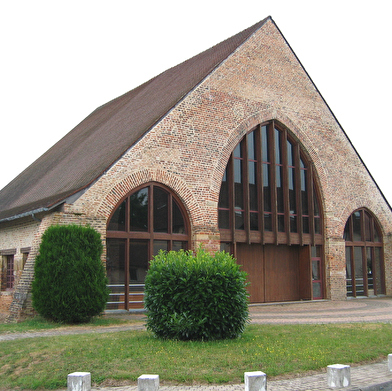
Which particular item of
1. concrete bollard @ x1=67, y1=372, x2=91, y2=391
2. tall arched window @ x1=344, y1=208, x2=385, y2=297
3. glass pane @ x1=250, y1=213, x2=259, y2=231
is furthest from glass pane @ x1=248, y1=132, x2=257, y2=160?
concrete bollard @ x1=67, y1=372, x2=91, y2=391

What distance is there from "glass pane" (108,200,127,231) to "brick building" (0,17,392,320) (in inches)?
1.4

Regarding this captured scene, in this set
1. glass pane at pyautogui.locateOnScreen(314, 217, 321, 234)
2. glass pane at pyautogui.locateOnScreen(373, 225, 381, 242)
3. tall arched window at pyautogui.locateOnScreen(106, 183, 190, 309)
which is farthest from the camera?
glass pane at pyautogui.locateOnScreen(373, 225, 381, 242)

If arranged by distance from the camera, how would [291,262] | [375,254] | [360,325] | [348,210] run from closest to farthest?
[360,325] < [291,262] < [348,210] < [375,254]

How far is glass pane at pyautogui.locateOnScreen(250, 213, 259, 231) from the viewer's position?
20359 millimetres

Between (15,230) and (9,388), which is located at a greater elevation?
(15,230)

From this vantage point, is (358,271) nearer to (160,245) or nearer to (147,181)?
(160,245)

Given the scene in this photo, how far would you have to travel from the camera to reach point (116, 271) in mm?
16688

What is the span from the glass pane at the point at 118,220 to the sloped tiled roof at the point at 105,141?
1460 mm

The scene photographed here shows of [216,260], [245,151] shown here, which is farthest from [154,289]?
[245,151]

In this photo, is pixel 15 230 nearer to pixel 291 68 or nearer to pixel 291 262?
pixel 291 262

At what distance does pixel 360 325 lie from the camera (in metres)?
13.0

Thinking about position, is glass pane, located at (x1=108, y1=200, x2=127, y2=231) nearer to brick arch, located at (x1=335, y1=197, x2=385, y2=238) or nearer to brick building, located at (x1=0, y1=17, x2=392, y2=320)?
brick building, located at (x1=0, y1=17, x2=392, y2=320)

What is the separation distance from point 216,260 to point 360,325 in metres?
4.70

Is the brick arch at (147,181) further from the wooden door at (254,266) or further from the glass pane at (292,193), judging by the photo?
the glass pane at (292,193)
